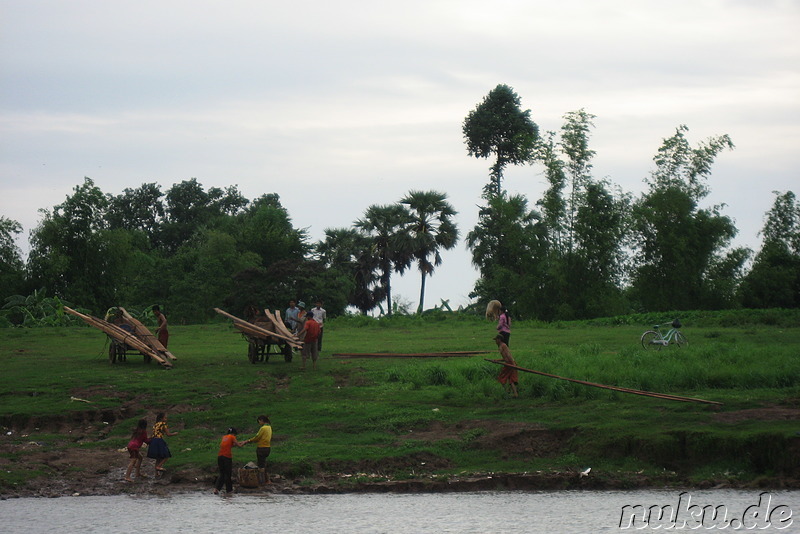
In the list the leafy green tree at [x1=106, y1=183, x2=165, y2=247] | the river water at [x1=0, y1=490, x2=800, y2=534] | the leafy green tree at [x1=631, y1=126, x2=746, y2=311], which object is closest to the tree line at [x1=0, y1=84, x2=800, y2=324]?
the leafy green tree at [x1=631, y1=126, x2=746, y2=311]

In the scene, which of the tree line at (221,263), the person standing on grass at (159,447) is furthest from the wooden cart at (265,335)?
the tree line at (221,263)

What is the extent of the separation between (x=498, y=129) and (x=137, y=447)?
53768mm

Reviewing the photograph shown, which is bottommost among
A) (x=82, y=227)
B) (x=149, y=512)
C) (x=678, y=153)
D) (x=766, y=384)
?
(x=149, y=512)

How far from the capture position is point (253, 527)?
630 inches

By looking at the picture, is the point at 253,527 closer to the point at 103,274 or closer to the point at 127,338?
the point at 127,338

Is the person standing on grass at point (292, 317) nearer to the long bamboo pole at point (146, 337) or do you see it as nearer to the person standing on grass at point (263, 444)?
the long bamboo pole at point (146, 337)

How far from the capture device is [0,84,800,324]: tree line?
173 feet

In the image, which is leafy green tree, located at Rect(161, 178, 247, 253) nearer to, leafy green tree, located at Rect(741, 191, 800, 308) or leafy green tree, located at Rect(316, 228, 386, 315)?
leafy green tree, located at Rect(316, 228, 386, 315)

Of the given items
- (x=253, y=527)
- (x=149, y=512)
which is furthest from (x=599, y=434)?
(x=149, y=512)

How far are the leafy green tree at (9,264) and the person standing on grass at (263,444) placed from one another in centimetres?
4430

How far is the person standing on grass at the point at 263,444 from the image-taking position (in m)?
18.6

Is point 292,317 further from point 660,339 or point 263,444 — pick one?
point 660,339

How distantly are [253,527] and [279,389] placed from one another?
9591 millimetres

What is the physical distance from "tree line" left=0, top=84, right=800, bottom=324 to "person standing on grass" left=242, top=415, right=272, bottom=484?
31446 mm
